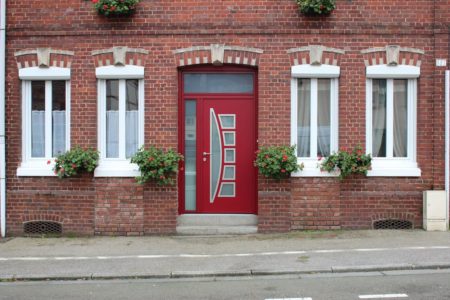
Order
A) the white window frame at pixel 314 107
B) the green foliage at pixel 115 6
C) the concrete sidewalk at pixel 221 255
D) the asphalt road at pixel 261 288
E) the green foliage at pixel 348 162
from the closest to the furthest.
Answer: the asphalt road at pixel 261 288, the concrete sidewalk at pixel 221 255, the green foliage at pixel 348 162, the green foliage at pixel 115 6, the white window frame at pixel 314 107

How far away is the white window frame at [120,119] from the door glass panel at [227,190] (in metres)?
1.76

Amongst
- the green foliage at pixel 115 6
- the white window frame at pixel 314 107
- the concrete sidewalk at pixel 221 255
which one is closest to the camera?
the concrete sidewalk at pixel 221 255

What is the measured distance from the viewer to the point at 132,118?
1124 centimetres

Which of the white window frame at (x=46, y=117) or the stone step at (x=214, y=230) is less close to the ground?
the white window frame at (x=46, y=117)

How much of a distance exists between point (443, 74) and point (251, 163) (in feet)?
13.8

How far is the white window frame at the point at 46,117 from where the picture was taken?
36.2 feet

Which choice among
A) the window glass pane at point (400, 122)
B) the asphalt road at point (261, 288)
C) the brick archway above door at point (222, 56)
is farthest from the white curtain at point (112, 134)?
the window glass pane at point (400, 122)

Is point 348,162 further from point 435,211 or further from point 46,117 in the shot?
point 46,117

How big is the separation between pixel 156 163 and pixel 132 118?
1.30m

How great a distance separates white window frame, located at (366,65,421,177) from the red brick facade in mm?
142

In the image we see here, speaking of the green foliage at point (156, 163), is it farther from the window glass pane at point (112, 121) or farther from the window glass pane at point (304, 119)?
the window glass pane at point (304, 119)

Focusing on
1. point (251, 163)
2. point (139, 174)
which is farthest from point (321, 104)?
point (139, 174)

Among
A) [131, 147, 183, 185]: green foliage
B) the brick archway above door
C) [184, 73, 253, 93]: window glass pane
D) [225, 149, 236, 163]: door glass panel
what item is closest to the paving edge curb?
[131, 147, 183, 185]: green foliage

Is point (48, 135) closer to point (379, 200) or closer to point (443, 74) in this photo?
point (379, 200)
